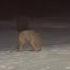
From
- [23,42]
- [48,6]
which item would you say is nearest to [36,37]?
[23,42]

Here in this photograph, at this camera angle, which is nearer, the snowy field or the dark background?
the snowy field

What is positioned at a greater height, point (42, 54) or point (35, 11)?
point (35, 11)

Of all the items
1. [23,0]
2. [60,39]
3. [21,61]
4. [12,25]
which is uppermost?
[23,0]

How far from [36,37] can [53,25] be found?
114mm

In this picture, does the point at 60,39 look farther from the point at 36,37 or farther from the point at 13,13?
the point at 13,13

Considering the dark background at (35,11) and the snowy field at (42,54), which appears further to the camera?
the dark background at (35,11)

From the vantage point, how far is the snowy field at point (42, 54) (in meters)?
1.21

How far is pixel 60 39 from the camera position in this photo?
4.37 ft

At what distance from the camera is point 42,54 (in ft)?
4.19

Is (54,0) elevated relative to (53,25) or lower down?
elevated

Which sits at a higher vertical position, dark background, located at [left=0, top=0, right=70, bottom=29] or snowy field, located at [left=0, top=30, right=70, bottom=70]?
dark background, located at [left=0, top=0, right=70, bottom=29]

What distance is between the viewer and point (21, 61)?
124 cm

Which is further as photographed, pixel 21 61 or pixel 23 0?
pixel 23 0

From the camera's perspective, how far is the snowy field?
1213 millimetres
